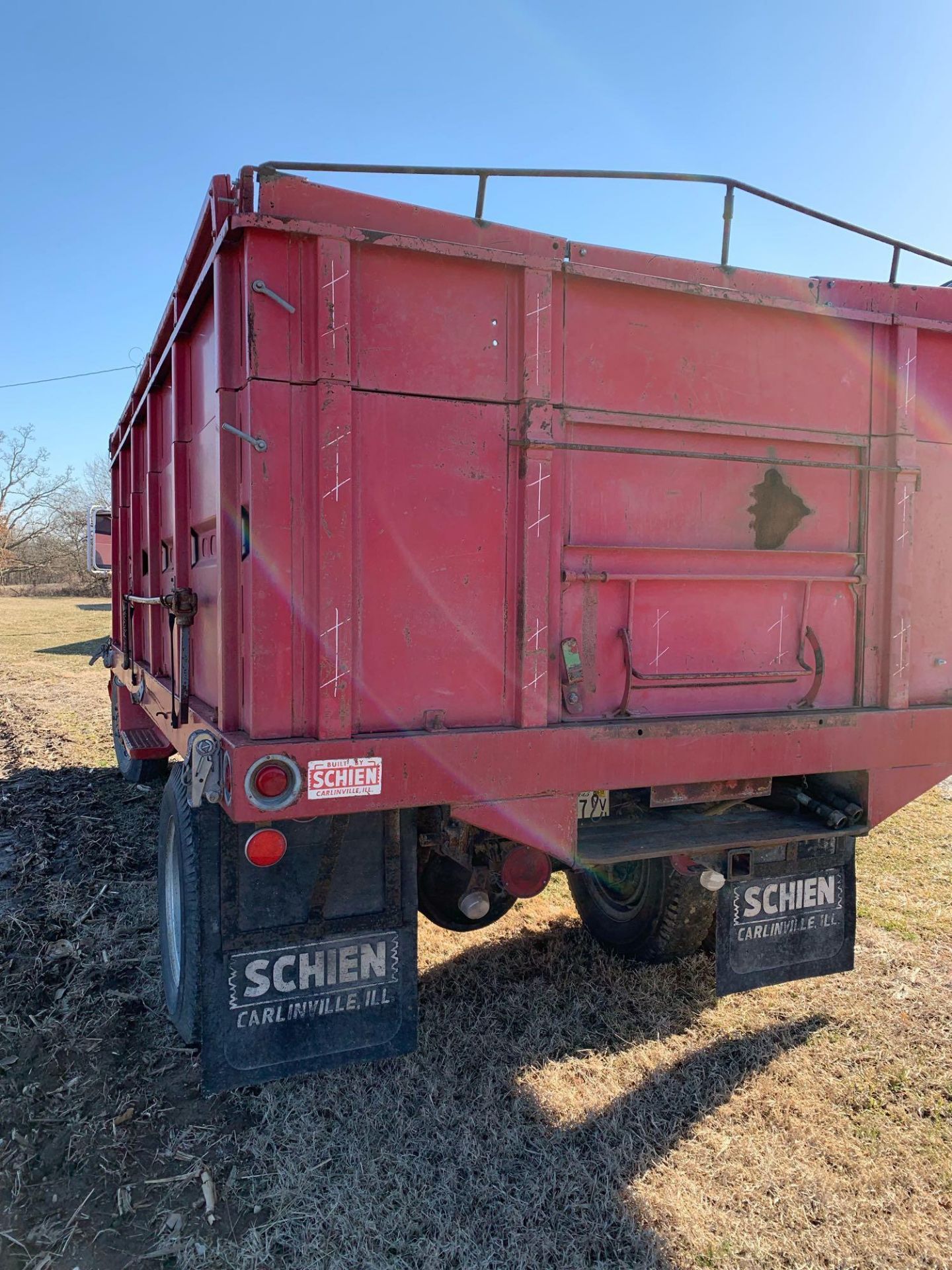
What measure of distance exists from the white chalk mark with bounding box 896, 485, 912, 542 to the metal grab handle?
50 centimetres

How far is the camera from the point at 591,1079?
2977 mm

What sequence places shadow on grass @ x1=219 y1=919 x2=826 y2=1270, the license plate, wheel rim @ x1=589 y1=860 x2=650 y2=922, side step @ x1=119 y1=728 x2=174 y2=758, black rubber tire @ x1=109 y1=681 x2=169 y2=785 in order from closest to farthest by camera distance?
shadow on grass @ x1=219 y1=919 x2=826 y2=1270 → the license plate → wheel rim @ x1=589 y1=860 x2=650 y2=922 → side step @ x1=119 y1=728 x2=174 y2=758 → black rubber tire @ x1=109 y1=681 x2=169 y2=785

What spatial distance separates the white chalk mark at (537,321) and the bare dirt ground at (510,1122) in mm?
2371

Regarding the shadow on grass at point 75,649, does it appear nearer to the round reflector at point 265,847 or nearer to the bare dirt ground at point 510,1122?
the bare dirt ground at point 510,1122

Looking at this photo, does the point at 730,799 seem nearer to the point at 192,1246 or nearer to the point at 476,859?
the point at 476,859

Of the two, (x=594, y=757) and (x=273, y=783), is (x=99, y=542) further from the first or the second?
(x=594, y=757)

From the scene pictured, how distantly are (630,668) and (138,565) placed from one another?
3657mm

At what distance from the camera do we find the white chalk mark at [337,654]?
2.40m

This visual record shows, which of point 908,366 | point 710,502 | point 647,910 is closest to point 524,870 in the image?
point 647,910

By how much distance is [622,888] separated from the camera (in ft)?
12.9

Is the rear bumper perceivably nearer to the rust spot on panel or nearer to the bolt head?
the bolt head

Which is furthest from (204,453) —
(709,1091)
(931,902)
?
(931,902)

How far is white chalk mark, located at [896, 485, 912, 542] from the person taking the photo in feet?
10.3

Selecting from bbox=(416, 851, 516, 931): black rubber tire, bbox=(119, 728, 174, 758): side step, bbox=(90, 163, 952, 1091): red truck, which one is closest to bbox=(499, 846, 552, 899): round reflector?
bbox=(90, 163, 952, 1091): red truck
